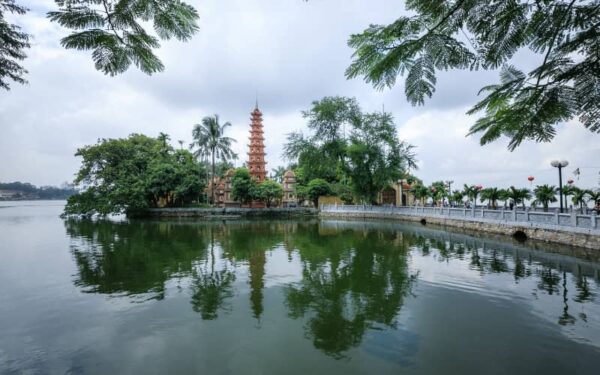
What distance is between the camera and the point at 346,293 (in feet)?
26.0

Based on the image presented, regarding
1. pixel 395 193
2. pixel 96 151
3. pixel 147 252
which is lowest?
pixel 147 252

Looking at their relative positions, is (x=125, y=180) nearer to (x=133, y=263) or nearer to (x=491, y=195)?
(x=133, y=263)

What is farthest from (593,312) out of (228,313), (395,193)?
(395,193)

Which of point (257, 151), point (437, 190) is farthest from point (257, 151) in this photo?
point (437, 190)

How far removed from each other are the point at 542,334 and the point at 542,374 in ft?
5.00

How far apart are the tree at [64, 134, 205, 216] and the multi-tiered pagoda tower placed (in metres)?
10.8

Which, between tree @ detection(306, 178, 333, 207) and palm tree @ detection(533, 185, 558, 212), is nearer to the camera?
palm tree @ detection(533, 185, 558, 212)

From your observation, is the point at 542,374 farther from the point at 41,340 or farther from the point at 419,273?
the point at 41,340

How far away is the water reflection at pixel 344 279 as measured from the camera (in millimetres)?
6224

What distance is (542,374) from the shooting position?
Answer: 165 inches

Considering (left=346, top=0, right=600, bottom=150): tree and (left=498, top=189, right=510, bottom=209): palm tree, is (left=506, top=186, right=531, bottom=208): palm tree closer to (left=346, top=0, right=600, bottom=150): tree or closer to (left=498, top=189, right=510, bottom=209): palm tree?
Result: (left=498, top=189, right=510, bottom=209): palm tree

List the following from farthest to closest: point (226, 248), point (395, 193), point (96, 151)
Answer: point (395, 193)
point (96, 151)
point (226, 248)

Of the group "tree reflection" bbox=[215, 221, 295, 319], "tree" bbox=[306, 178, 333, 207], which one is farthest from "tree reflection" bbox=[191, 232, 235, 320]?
"tree" bbox=[306, 178, 333, 207]

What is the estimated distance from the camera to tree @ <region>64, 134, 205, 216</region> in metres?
36.7
